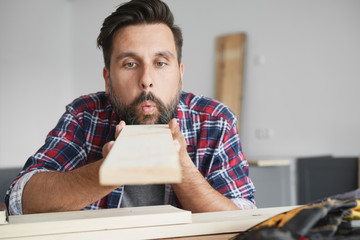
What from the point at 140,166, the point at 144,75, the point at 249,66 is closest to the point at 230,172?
the point at 144,75

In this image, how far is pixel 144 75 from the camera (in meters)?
1.25

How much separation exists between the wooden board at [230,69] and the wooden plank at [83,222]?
3.77m

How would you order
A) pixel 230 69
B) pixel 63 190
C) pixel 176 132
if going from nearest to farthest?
pixel 176 132, pixel 63 190, pixel 230 69

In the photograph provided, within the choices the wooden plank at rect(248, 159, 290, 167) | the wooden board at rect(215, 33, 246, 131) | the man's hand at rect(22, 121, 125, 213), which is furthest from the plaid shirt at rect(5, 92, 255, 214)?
the wooden board at rect(215, 33, 246, 131)

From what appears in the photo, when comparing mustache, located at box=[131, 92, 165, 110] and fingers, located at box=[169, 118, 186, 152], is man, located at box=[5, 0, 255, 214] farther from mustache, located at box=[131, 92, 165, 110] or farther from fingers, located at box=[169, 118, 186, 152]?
fingers, located at box=[169, 118, 186, 152]

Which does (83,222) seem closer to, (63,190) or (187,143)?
(63,190)

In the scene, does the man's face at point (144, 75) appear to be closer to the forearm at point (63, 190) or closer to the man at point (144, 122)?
the man at point (144, 122)

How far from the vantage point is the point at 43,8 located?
527 cm

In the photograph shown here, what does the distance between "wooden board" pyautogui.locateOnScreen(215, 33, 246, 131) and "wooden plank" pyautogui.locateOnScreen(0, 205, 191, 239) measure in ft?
12.4

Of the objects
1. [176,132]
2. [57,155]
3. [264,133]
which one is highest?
[176,132]

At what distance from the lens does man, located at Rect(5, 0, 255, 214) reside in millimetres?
1155

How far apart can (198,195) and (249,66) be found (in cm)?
341

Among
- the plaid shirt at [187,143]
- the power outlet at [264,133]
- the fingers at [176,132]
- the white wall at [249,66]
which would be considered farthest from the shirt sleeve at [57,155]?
the power outlet at [264,133]

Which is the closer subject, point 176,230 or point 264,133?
point 176,230
